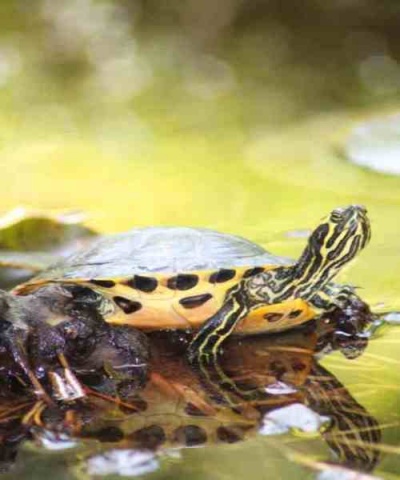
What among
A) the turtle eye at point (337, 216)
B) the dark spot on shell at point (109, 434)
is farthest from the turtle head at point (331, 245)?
the dark spot on shell at point (109, 434)

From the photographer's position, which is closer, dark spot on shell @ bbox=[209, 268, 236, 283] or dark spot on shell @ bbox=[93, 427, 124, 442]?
dark spot on shell @ bbox=[93, 427, 124, 442]

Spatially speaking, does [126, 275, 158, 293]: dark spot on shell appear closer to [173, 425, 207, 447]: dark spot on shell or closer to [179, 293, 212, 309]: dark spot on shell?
[179, 293, 212, 309]: dark spot on shell

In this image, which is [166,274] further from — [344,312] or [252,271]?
[344,312]

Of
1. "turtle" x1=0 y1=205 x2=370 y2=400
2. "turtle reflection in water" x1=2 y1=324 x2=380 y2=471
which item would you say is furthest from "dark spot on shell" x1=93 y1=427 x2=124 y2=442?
"turtle" x1=0 y1=205 x2=370 y2=400

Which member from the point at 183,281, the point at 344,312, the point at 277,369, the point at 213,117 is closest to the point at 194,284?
the point at 183,281

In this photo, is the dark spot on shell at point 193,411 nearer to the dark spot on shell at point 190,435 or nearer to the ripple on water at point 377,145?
the dark spot on shell at point 190,435

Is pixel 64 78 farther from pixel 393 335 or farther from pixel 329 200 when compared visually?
pixel 393 335
